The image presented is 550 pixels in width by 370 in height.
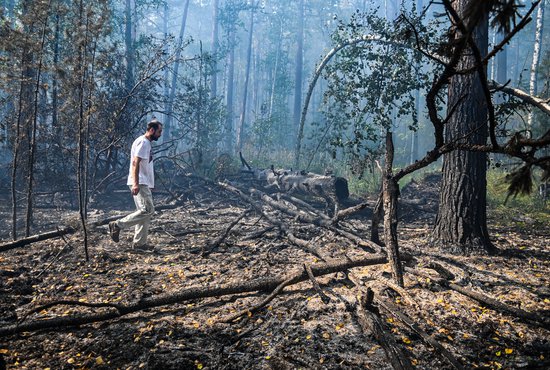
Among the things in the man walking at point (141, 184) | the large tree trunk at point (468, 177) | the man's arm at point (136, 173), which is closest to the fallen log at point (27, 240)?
the man walking at point (141, 184)

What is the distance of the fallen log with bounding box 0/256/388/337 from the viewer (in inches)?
126

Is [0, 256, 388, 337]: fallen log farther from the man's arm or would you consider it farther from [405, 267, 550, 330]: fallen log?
the man's arm

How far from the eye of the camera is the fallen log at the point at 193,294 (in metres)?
3.19

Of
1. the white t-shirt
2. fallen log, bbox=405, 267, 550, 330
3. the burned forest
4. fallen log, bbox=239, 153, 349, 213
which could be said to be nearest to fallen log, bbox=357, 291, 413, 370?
the burned forest

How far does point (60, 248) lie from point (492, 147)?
21.7 ft

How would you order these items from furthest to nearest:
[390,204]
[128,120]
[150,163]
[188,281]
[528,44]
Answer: [528,44] < [128,120] < [150,163] < [188,281] < [390,204]

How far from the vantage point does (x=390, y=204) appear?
401 cm

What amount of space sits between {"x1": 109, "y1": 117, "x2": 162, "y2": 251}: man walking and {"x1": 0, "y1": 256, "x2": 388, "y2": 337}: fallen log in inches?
97.2

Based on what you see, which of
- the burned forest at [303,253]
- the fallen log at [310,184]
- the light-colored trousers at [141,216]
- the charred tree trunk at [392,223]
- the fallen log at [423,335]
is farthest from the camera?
the fallen log at [310,184]

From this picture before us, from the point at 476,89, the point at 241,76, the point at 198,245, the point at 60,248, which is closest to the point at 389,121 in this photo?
the point at 476,89

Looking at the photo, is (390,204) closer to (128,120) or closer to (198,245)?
(198,245)

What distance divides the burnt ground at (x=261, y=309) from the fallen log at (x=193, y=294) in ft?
0.31

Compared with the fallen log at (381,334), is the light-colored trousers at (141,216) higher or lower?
higher

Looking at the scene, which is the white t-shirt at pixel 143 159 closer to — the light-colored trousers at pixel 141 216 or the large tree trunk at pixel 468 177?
the light-colored trousers at pixel 141 216
